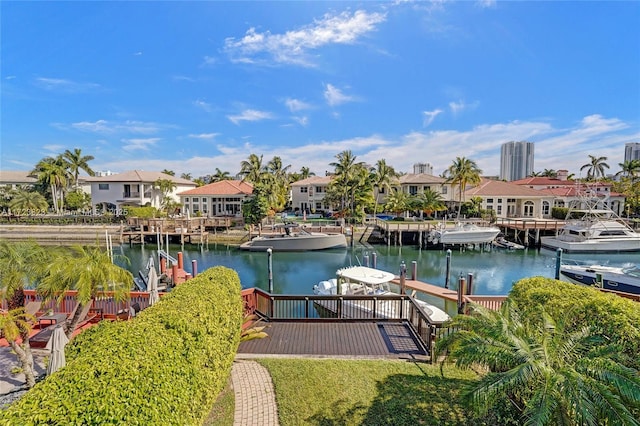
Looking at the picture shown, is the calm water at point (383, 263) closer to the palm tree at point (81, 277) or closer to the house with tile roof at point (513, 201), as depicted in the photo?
the palm tree at point (81, 277)

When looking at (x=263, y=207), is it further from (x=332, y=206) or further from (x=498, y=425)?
(x=498, y=425)

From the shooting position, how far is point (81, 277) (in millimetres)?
7824

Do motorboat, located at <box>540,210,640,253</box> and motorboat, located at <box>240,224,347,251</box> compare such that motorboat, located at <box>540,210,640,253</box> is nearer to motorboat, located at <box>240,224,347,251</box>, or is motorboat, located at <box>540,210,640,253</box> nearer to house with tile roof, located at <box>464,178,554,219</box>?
house with tile roof, located at <box>464,178,554,219</box>

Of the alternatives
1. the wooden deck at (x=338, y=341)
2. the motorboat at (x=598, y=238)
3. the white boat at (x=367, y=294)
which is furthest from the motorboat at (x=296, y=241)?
the motorboat at (x=598, y=238)

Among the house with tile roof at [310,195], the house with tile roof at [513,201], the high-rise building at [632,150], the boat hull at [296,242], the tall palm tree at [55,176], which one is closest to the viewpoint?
the boat hull at [296,242]

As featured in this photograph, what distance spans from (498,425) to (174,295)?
235 inches

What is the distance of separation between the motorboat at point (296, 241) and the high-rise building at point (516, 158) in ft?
547

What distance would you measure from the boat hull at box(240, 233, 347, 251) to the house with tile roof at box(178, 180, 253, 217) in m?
15.3

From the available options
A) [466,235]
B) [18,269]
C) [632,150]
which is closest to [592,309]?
[18,269]

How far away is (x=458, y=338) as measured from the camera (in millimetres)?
5836

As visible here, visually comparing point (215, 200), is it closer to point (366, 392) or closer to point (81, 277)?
point (81, 277)

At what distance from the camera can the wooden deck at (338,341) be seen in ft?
27.1

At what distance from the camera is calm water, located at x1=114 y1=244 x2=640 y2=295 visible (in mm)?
22764

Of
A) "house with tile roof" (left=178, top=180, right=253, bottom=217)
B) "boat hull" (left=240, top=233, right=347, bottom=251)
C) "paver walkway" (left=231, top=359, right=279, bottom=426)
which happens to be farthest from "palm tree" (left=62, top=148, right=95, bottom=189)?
"paver walkway" (left=231, top=359, right=279, bottom=426)
